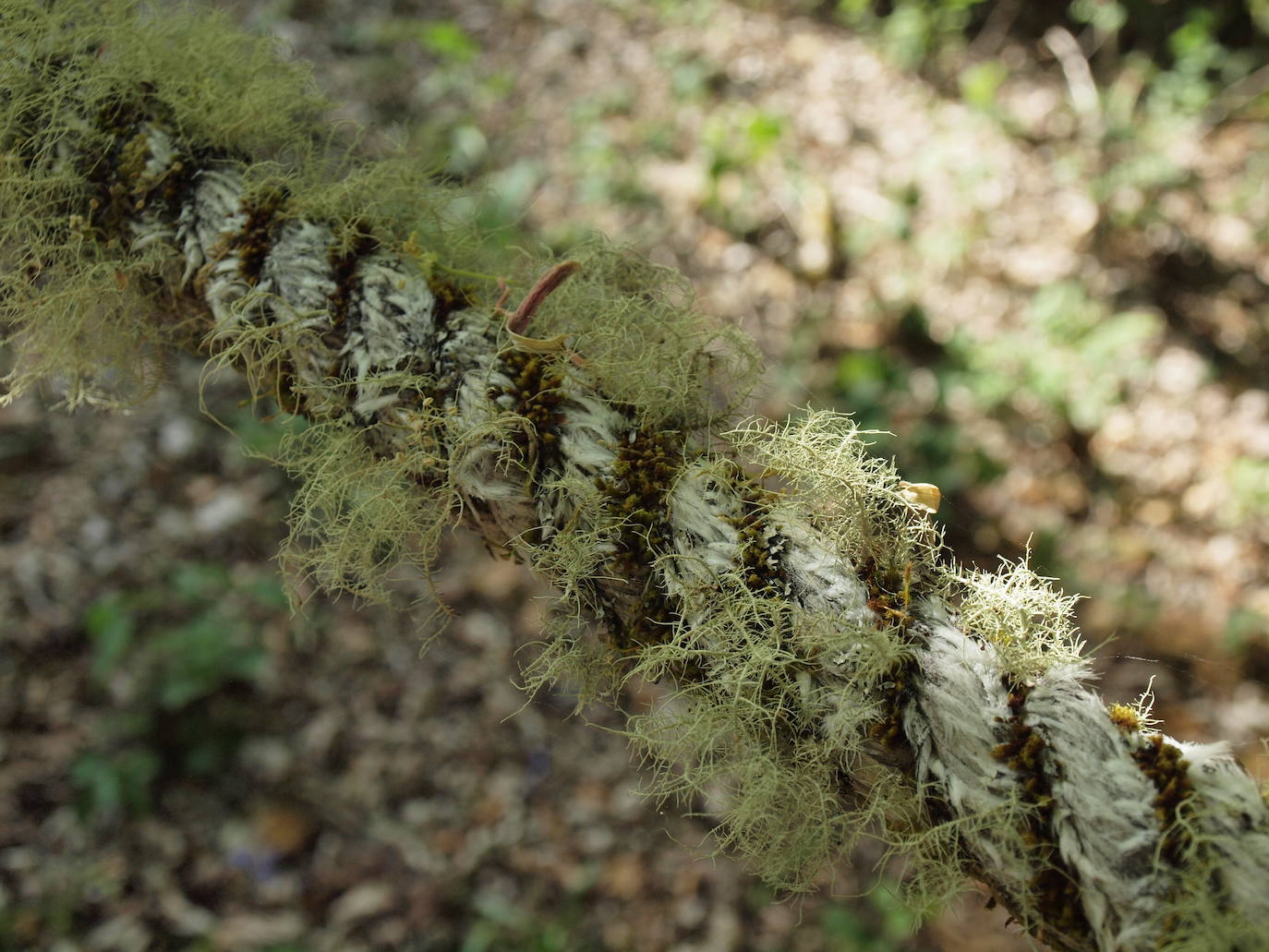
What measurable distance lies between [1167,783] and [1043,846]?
0.35ft

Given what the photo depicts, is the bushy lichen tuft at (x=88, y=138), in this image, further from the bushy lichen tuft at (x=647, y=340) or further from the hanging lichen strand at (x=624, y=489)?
the bushy lichen tuft at (x=647, y=340)

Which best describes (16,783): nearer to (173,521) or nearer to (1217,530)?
(173,521)

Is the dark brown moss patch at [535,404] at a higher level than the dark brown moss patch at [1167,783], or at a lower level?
lower

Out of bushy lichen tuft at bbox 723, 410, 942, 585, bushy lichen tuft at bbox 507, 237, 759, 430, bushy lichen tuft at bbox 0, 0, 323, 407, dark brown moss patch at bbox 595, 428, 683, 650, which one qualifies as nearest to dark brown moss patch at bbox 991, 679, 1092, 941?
bushy lichen tuft at bbox 723, 410, 942, 585

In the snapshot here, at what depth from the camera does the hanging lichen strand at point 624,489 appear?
2.32 feet

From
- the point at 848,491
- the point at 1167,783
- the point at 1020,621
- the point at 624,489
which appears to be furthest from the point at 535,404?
the point at 1167,783

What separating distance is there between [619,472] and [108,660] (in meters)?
2.35

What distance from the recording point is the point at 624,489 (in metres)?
0.84

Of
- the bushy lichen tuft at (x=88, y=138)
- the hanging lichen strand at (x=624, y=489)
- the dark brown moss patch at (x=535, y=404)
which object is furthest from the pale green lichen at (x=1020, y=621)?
the bushy lichen tuft at (x=88, y=138)

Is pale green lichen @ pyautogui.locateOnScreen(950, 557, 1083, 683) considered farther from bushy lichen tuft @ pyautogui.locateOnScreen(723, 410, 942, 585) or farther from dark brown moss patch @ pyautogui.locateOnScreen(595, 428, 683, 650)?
dark brown moss patch @ pyautogui.locateOnScreen(595, 428, 683, 650)

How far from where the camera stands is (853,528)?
0.83m

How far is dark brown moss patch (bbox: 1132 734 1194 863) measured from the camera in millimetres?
660

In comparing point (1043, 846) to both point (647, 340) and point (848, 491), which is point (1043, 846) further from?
point (647, 340)

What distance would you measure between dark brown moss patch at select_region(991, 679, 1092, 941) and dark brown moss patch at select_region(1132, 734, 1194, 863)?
0.07m
